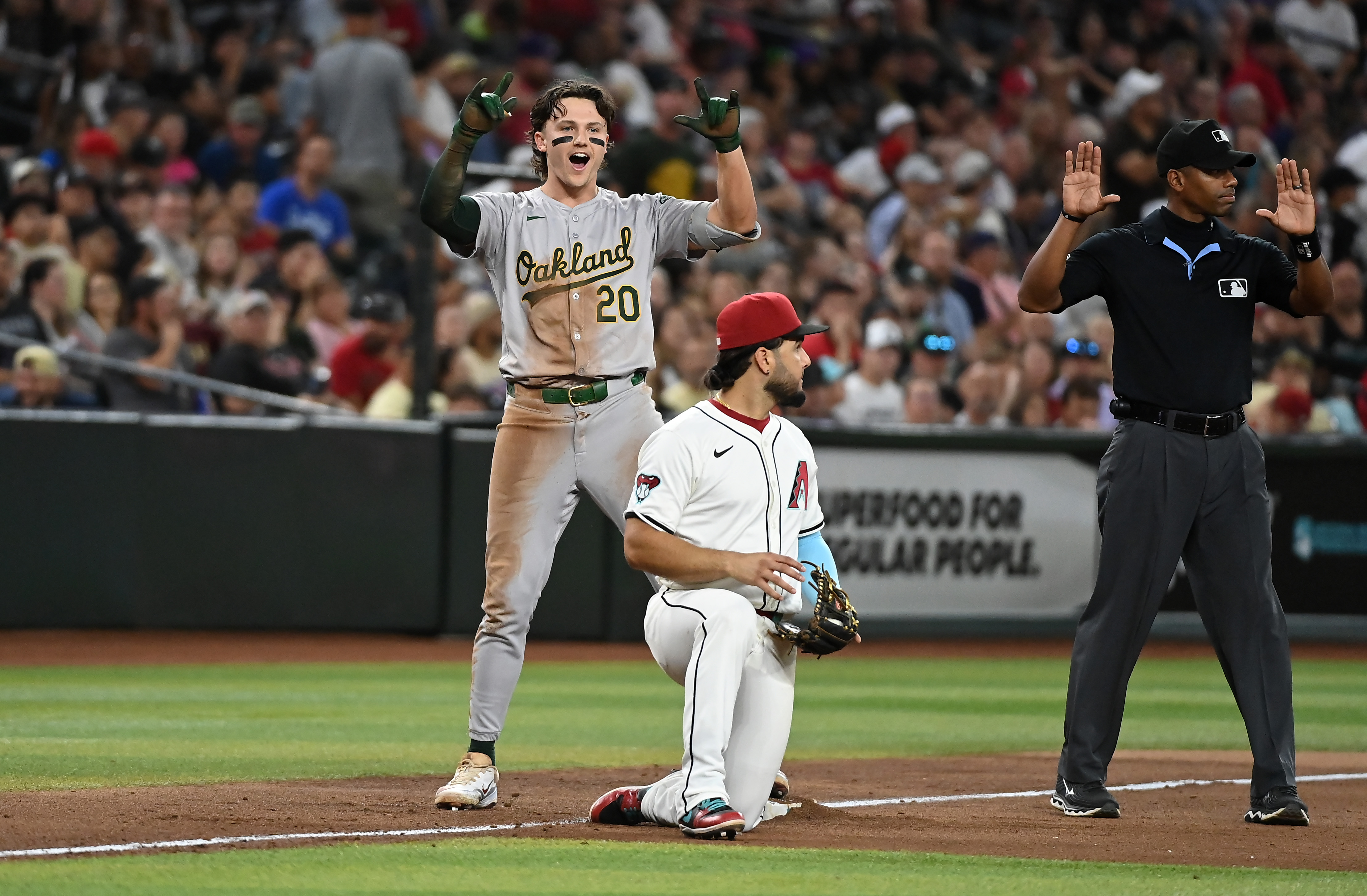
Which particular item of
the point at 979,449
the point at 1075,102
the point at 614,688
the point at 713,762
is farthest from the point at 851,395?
the point at 713,762

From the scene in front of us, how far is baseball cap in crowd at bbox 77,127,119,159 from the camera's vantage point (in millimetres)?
15281

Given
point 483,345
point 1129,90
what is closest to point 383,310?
point 483,345

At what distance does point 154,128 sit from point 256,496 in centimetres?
411

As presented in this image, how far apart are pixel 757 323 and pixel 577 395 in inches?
31.9

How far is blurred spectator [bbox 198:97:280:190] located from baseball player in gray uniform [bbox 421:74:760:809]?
415 inches

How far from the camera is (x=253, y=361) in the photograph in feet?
46.4

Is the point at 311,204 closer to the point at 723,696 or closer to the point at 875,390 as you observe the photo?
the point at 875,390

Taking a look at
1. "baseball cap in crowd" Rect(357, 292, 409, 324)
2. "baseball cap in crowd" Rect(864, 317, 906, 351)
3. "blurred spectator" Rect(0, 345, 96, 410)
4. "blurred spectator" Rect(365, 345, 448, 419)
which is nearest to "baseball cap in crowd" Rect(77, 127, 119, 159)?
"blurred spectator" Rect(0, 345, 96, 410)

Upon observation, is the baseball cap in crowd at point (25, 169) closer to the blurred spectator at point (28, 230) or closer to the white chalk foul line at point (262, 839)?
the blurred spectator at point (28, 230)

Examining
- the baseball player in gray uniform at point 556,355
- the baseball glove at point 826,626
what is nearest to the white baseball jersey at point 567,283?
the baseball player in gray uniform at point 556,355

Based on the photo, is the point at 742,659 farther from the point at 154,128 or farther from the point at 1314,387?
the point at 1314,387

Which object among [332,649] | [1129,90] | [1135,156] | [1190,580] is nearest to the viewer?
[1190,580]

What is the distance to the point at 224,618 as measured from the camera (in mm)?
13367

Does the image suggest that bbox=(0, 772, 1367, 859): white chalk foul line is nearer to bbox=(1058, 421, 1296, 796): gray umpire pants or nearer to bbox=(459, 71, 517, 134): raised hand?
bbox=(1058, 421, 1296, 796): gray umpire pants
